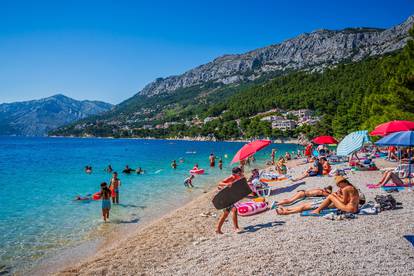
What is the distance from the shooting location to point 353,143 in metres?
17.2

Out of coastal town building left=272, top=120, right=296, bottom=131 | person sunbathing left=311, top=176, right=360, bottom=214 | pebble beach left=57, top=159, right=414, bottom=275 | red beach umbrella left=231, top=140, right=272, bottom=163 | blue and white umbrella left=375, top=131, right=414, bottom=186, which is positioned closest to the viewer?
pebble beach left=57, top=159, right=414, bottom=275

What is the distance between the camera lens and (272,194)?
48.7 ft

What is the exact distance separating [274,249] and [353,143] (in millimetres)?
12714

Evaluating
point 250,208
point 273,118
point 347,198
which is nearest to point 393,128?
Result: point 347,198

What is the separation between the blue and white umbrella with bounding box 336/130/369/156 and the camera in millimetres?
16612

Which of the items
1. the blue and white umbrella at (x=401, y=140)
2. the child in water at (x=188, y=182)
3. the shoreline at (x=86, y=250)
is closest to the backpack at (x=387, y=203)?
the blue and white umbrella at (x=401, y=140)

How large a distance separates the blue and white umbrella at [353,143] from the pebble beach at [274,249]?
569 centimetres

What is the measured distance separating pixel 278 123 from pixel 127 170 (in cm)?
11822

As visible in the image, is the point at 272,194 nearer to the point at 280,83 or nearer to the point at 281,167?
the point at 281,167

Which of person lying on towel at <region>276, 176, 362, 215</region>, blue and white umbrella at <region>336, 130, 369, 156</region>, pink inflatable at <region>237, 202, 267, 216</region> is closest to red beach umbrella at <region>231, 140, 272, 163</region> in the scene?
pink inflatable at <region>237, 202, 267, 216</region>

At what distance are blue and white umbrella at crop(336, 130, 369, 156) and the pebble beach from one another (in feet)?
18.7

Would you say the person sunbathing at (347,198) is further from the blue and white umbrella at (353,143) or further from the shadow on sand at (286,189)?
the blue and white umbrella at (353,143)

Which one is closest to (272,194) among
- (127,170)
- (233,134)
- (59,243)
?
(59,243)

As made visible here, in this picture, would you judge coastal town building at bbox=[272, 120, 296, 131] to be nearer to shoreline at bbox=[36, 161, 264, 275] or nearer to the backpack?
shoreline at bbox=[36, 161, 264, 275]
